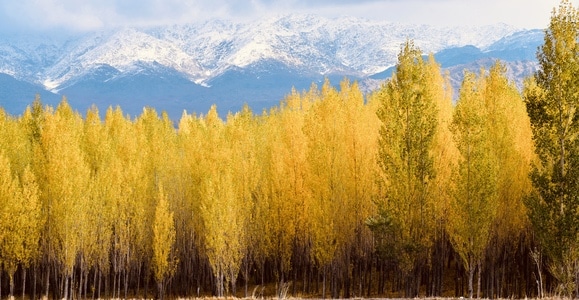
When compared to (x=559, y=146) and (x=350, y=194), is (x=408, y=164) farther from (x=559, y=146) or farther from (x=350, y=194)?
(x=559, y=146)

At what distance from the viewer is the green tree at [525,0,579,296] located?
2836 centimetres

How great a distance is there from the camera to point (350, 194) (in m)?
40.8

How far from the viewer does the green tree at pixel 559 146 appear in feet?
93.0

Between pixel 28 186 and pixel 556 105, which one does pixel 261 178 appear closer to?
pixel 28 186

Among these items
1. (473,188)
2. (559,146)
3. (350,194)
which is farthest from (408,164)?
(559,146)

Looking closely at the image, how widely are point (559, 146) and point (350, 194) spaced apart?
15164 millimetres

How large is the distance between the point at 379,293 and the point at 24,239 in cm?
2638

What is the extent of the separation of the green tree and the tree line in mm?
70

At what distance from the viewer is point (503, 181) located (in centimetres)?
3731

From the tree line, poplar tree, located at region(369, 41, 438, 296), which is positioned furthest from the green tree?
poplar tree, located at region(369, 41, 438, 296)

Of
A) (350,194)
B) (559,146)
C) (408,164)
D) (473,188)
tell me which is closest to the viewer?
(559,146)

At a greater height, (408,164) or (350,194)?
(408,164)

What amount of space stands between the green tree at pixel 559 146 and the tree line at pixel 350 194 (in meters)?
0.07

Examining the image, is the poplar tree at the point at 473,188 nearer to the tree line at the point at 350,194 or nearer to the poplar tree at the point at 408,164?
the tree line at the point at 350,194
